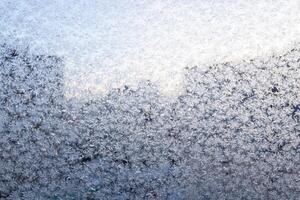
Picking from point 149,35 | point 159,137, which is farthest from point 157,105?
point 149,35

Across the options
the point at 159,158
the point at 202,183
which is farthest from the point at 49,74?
the point at 202,183

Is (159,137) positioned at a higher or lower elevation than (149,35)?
lower

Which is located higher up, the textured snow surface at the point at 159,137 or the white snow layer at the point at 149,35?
the white snow layer at the point at 149,35

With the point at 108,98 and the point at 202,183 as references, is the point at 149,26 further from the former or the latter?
the point at 202,183

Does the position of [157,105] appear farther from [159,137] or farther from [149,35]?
[149,35]

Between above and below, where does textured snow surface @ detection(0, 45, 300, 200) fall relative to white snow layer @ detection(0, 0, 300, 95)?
below
